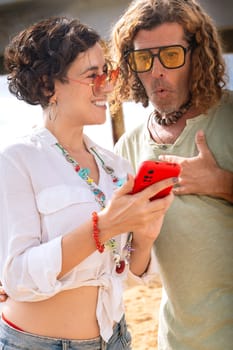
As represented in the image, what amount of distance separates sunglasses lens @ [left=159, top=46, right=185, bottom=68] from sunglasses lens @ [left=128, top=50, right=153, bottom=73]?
0.11 ft

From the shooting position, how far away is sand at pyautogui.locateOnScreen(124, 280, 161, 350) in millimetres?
3773

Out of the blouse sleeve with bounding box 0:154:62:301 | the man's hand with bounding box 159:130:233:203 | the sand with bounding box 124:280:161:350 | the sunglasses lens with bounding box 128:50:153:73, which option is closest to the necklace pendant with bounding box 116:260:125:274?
the blouse sleeve with bounding box 0:154:62:301

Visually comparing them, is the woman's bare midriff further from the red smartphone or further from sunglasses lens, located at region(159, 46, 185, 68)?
sunglasses lens, located at region(159, 46, 185, 68)

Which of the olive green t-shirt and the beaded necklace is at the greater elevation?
the beaded necklace

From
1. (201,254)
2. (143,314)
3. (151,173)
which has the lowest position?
(143,314)

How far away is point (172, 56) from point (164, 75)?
56 millimetres

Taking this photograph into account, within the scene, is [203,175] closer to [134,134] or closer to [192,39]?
[134,134]

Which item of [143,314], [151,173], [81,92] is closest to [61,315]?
[151,173]

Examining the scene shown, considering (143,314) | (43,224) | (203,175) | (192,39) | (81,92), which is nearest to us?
(43,224)

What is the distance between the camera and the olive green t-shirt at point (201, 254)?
4.73 feet

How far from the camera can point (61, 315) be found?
1180 mm

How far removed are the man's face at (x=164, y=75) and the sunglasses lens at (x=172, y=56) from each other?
0.01 meters

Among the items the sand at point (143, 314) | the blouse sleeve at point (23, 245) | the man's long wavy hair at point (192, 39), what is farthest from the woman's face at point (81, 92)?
the sand at point (143, 314)

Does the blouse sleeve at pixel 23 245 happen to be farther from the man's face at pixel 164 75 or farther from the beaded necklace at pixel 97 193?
the man's face at pixel 164 75
